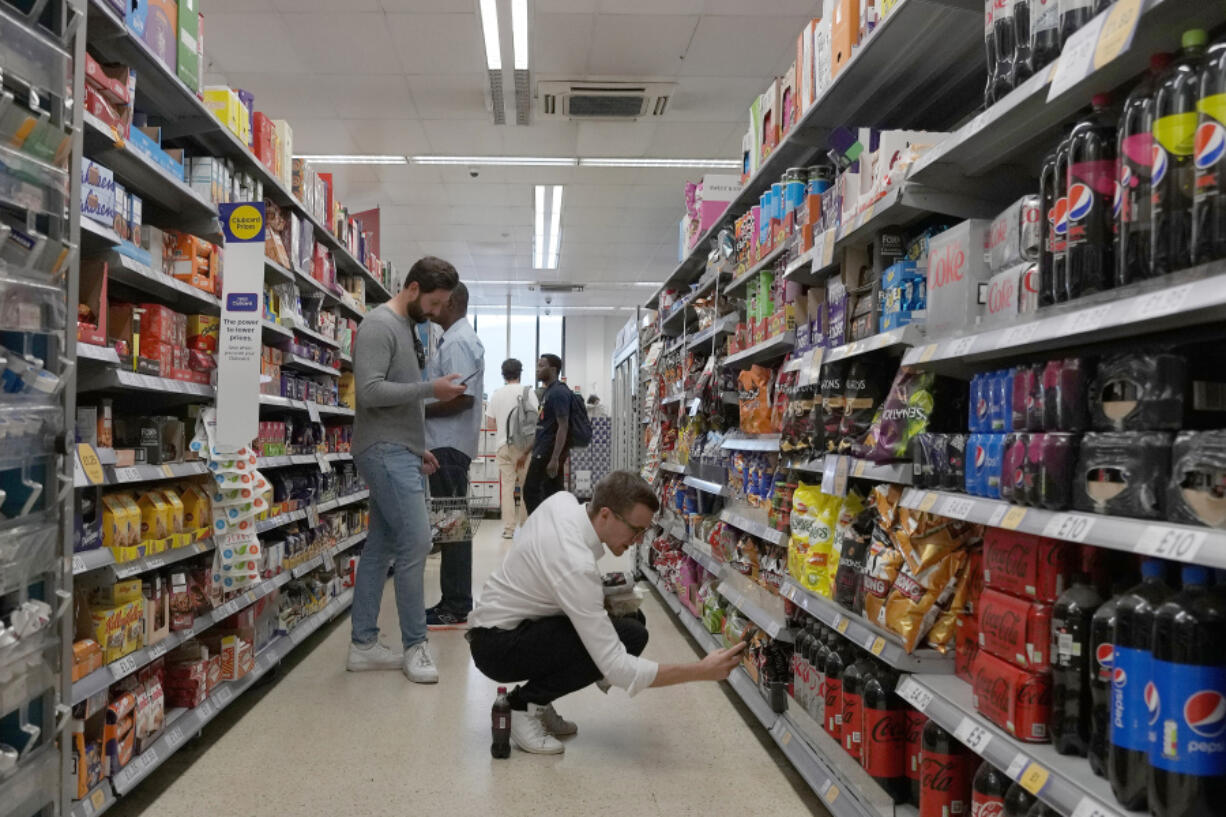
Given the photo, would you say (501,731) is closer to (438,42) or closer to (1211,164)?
(1211,164)

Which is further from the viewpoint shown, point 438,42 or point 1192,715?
point 438,42

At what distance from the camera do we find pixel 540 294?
53.8ft

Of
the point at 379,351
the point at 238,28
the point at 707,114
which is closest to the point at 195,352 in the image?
the point at 379,351

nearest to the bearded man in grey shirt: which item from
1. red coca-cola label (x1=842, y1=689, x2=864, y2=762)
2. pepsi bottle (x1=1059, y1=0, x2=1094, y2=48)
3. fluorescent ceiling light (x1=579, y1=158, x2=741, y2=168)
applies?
red coca-cola label (x1=842, y1=689, x2=864, y2=762)

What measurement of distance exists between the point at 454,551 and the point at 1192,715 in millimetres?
4124

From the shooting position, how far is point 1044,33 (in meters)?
1.61

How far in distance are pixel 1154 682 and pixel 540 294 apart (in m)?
15.5

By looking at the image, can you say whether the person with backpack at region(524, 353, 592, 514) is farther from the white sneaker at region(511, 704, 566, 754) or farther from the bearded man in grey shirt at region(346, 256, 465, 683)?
the white sneaker at region(511, 704, 566, 754)

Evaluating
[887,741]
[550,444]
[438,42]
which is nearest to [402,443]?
[887,741]

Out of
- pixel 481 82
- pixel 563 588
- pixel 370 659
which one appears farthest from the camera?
pixel 481 82

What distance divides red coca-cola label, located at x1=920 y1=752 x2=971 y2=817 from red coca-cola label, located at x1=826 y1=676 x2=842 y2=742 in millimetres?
537

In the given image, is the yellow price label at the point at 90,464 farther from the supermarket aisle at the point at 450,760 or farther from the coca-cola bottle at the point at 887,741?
the coca-cola bottle at the point at 887,741

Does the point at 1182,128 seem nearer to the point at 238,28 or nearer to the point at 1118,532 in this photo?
the point at 1118,532

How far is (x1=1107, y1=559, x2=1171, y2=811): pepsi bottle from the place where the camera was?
123 cm
